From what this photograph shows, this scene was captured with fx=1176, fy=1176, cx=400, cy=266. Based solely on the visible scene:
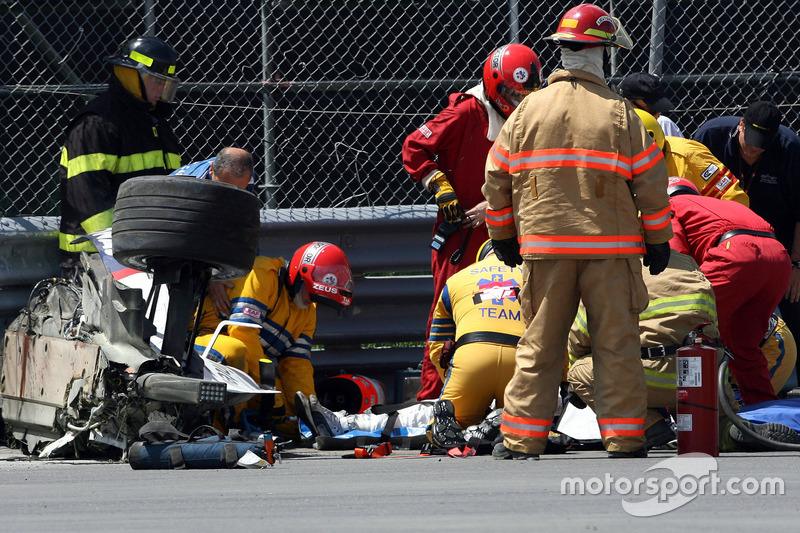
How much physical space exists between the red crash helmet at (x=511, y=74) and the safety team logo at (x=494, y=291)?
132cm

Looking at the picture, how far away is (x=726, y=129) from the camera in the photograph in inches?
283

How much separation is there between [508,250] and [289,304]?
5.96 feet

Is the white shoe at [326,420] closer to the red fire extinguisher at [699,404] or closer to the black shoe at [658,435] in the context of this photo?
the black shoe at [658,435]

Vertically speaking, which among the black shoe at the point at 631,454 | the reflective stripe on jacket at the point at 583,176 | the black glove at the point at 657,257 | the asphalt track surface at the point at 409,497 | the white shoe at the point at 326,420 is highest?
the reflective stripe on jacket at the point at 583,176

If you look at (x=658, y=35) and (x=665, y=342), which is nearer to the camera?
(x=665, y=342)

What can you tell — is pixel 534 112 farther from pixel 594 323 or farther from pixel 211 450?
pixel 211 450

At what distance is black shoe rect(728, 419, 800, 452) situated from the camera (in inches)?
205

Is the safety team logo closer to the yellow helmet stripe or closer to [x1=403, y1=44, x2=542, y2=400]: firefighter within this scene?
[x1=403, y1=44, x2=542, y2=400]: firefighter

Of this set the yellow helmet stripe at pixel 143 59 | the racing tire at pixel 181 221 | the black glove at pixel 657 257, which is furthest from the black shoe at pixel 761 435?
the yellow helmet stripe at pixel 143 59

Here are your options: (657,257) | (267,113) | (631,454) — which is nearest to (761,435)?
(631,454)

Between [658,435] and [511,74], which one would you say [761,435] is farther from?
[511,74]

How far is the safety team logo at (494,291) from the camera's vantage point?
5566 mm

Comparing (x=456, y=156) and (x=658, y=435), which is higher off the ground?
(x=456, y=156)

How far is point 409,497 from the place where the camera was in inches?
137
